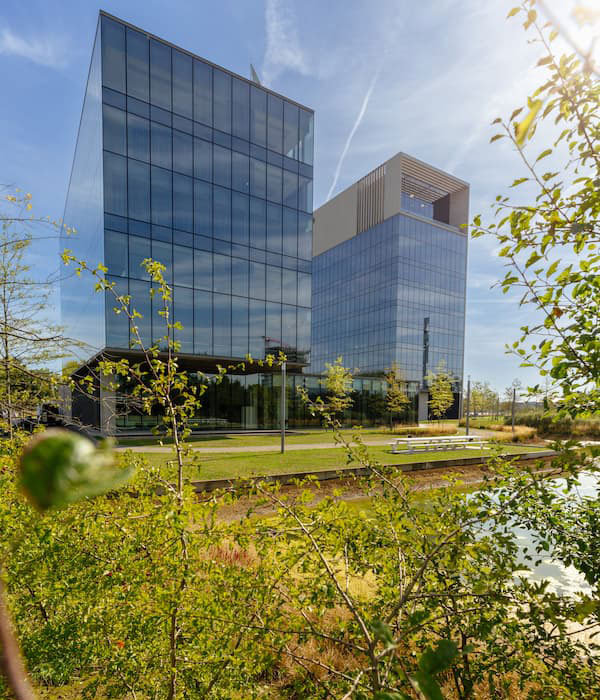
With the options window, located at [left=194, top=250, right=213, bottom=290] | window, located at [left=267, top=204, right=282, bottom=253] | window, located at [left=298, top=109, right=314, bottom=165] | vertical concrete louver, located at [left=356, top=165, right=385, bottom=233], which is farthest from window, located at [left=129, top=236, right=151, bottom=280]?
vertical concrete louver, located at [left=356, top=165, right=385, bottom=233]

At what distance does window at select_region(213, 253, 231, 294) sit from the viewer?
80.6 ft

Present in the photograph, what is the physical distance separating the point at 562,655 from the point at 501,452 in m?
1.29

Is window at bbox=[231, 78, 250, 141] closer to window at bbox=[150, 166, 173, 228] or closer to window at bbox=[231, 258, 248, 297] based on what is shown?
window at bbox=[150, 166, 173, 228]

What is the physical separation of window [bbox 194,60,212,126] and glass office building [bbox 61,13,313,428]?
0.07m

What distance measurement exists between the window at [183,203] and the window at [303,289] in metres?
8.64

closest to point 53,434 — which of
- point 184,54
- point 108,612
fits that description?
point 108,612

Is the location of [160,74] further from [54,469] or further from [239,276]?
[54,469]

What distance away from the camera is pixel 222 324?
24.4 m

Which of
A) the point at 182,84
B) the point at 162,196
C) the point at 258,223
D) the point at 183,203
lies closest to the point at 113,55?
the point at 182,84

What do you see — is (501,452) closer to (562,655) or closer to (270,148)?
(562,655)

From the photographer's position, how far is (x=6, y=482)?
332 cm

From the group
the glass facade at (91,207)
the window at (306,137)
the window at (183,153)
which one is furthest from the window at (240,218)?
the glass facade at (91,207)

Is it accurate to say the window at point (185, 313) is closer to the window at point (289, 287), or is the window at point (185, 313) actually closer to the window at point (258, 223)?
the window at point (258, 223)

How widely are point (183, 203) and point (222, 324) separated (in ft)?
26.0
